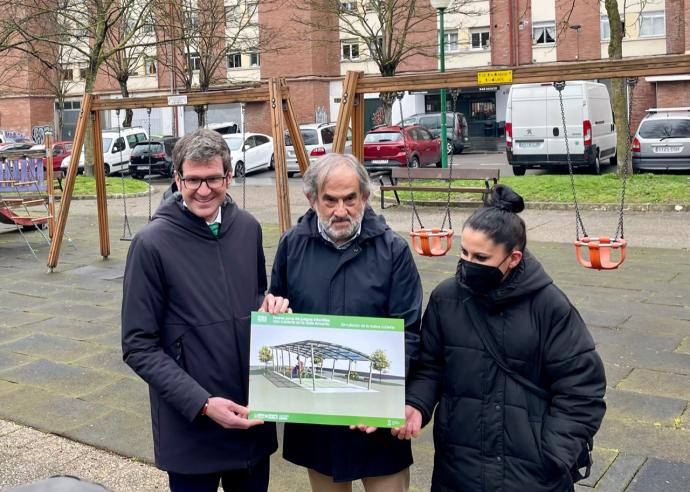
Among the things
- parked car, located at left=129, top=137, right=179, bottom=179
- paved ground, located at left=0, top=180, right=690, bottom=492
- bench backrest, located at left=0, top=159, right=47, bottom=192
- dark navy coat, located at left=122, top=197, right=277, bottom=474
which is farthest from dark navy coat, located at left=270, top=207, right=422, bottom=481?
parked car, located at left=129, top=137, right=179, bottom=179

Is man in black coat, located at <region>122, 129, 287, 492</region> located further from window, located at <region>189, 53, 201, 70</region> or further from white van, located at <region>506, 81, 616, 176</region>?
window, located at <region>189, 53, 201, 70</region>

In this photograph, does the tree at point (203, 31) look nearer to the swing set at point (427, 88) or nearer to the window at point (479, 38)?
the window at point (479, 38)

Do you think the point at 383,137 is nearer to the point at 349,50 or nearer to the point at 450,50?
the point at 450,50

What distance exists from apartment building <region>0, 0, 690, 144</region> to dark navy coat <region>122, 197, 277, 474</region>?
36.2m

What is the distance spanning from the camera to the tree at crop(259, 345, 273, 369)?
269 cm

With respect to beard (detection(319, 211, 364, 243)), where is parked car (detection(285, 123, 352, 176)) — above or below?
above

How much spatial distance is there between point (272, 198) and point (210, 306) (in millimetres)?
17207

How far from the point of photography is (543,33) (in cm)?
4166

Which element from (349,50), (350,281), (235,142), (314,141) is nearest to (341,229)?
(350,281)

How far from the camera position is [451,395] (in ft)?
8.89

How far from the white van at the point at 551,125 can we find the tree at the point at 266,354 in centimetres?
1742

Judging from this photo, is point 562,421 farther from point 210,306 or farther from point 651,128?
point 651,128

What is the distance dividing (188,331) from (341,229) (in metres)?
0.63

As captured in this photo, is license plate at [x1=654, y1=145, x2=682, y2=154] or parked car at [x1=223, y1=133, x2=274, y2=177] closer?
license plate at [x1=654, y1=145, x2=682, y2=154]
